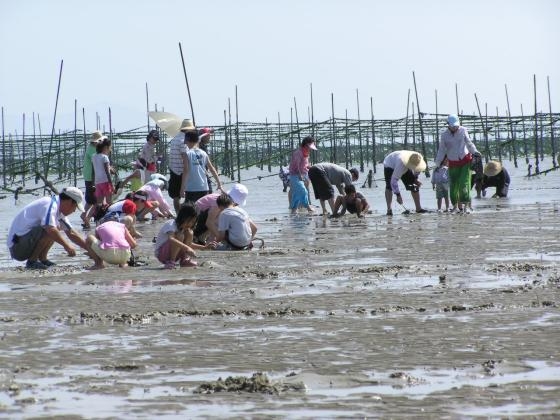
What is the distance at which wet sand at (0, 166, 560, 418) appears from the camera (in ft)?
17.1

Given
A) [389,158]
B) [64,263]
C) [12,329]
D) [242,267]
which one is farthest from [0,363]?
[389,158]

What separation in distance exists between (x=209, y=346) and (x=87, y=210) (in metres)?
12.2

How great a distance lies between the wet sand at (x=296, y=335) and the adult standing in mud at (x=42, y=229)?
24 centimetres

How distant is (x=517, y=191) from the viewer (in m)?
29.5

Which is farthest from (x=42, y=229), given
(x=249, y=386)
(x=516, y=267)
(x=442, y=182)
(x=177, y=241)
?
(x=442, y=182)

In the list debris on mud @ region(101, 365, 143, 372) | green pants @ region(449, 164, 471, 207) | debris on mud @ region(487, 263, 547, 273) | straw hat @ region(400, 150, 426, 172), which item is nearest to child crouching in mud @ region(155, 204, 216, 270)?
→ debris on mud @ region(487, 263, 547, 273)

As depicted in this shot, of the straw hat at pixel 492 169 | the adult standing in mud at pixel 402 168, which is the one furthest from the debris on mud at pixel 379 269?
the straw hat at pixel 492 169

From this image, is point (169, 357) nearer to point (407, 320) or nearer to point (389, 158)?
point (407, 320)

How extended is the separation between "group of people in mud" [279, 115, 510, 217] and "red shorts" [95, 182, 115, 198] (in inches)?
127

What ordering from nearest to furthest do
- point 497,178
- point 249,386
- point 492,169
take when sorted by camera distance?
point 249,386 < point 492,169 < point 497,178

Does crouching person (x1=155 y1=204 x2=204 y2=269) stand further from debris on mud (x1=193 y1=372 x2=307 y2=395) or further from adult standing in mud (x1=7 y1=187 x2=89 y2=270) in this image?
debris on mud (x1=193 y1=372 x2=307 y2=395)

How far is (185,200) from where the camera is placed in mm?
16531

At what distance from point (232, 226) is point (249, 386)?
7.86 metres

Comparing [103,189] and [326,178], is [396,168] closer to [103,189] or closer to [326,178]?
[326,178]
